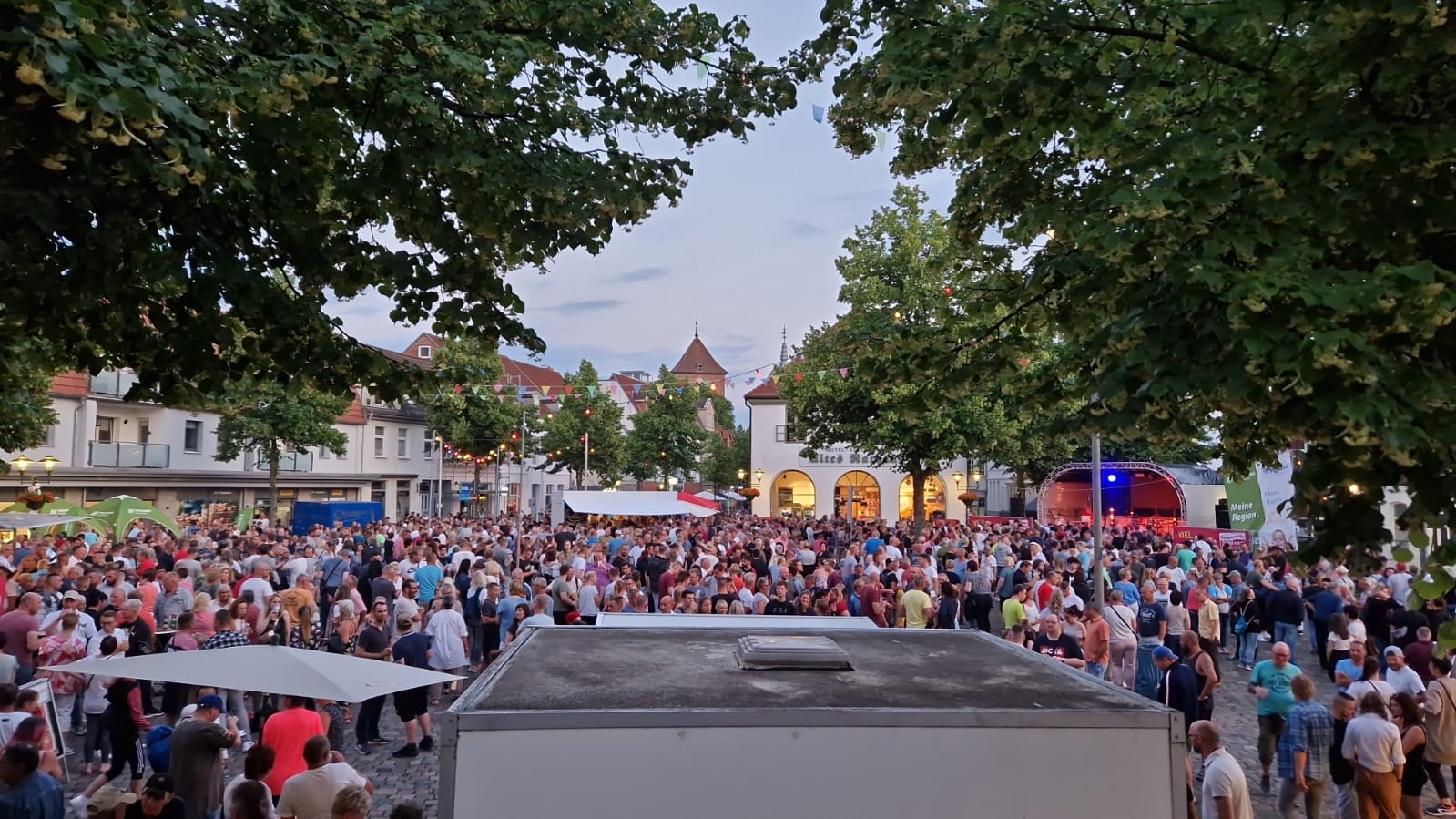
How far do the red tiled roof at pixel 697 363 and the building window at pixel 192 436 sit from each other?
7117 cm

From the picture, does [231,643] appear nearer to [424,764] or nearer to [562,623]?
[424,764]

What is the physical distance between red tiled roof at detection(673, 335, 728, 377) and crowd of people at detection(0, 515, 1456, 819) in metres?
85.6

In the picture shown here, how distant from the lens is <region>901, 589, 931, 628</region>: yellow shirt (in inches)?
511

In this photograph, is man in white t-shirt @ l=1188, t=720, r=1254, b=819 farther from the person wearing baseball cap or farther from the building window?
the building window

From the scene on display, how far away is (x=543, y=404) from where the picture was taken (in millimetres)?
66062

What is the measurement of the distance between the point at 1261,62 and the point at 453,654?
9650 millimetres

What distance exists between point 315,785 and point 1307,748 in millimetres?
7862

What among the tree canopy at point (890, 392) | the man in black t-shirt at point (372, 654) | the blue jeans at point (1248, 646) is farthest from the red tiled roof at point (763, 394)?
the man in black t-shirt at point (372, 654)

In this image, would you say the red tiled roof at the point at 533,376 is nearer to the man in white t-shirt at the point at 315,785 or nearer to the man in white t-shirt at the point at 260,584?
the man in white t-shirt at the point at 260,584

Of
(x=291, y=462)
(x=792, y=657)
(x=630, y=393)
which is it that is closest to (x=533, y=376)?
(x=630, y=393)

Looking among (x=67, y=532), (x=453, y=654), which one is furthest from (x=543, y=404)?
(x=453, y=654)

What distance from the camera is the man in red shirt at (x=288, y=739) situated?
682 cm

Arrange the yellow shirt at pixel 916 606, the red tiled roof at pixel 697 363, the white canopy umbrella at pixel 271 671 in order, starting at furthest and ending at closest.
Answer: the red tiled roof at pixel 697 363
the yellow shirt at pixel 916 606
the white canopy umbrella at pixel 271 671

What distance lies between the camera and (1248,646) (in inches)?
573
